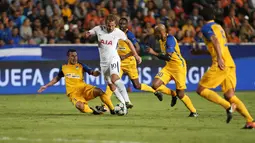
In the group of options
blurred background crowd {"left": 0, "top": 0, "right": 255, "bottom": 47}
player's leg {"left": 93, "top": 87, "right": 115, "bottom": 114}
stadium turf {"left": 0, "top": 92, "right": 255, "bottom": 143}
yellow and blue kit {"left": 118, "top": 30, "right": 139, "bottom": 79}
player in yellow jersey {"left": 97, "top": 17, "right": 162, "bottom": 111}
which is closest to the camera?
stadium turf {"left": 0, "top": 92, "right": 255, "bottom": 143}

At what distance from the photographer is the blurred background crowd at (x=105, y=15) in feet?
83.1

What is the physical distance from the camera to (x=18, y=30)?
83.4 feet

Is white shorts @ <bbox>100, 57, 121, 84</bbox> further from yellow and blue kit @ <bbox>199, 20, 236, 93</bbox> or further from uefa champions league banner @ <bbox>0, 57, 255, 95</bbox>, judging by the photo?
uefa champions league banner @ <bbox>0, 57, 255, 95</bbox>

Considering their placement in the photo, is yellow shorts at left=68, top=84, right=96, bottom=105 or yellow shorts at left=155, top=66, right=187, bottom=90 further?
yellow shorts at left=155, top=66, right=187, bottom=90

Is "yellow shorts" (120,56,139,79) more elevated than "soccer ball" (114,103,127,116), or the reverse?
"yellow shorts" (120,56,139,79)

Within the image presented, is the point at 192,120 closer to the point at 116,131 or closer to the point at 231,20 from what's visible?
the point at 116,131

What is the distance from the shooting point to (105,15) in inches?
1061

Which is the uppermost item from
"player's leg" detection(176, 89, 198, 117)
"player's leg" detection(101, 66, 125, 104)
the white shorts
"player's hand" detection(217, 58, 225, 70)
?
"player's hand" detection(217, 58, 225, 70)

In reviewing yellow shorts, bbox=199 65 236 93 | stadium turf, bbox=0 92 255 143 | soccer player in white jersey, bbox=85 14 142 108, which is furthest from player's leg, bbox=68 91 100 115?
yellow shorts, bbox=199 65 236 93

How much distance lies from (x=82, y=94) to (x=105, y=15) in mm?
10833

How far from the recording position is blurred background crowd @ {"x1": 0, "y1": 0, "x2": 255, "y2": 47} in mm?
25328

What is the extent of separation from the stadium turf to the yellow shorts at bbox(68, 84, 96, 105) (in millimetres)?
358

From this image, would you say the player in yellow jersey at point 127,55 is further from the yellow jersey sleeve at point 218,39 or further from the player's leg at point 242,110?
the player's leg at point 242,110

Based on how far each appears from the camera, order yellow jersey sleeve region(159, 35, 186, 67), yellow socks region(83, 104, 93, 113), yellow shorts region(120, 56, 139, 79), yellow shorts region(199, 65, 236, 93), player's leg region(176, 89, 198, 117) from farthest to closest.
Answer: yellow shorts region(120, 56, 139, 79) → yellow socks region(83, 104, 93, 113) → yellow jersey sleeve region(159, 35, 186, 67) → player's leg region(176, 89, 198, 117) → yellow shorts region(199, 65, 236, 93)
